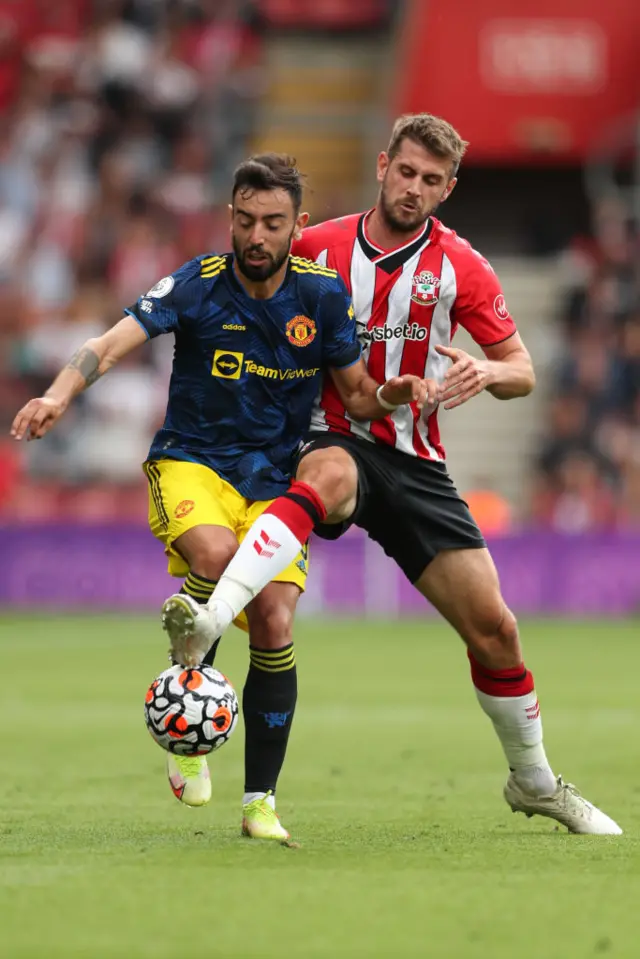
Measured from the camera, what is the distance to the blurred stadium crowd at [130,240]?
59.3ft

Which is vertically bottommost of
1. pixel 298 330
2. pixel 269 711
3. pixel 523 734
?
pixel 523 734

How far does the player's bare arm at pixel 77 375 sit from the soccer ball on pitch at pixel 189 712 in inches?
34.4

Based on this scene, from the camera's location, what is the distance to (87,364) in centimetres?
597

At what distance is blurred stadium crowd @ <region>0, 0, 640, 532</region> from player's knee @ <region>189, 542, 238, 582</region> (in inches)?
463

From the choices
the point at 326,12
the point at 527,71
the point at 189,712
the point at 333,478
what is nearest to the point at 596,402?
the point at 527,71

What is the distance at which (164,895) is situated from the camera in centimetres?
468

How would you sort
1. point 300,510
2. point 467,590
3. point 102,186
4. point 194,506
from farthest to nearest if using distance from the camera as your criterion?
1. point 102,186
2. point 467,590
3. point 194,506
4. point 300,510

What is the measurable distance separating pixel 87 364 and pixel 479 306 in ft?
4.85

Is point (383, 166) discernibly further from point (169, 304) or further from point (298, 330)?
point (169, 304)

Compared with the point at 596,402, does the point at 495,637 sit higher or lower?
lower

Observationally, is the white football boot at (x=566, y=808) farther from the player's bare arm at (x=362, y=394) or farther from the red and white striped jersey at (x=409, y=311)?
the player's bare arm at (x=362, y=394)

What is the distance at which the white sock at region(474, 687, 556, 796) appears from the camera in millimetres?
6566

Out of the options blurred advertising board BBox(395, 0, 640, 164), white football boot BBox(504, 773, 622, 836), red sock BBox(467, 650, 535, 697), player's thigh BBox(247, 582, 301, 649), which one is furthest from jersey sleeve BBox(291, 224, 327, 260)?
blurred advertising board BBox(395, 0, 640, 164)

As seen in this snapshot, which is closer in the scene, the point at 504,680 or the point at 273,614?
the point at 273,614
